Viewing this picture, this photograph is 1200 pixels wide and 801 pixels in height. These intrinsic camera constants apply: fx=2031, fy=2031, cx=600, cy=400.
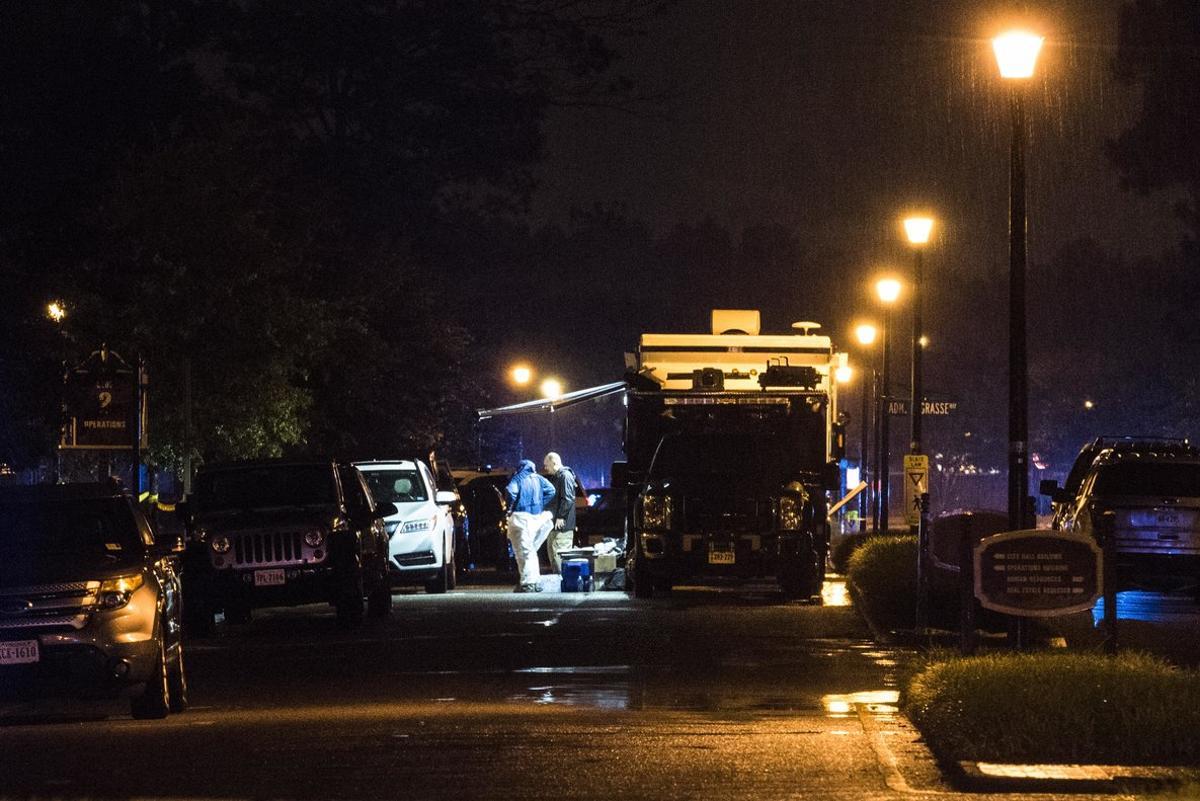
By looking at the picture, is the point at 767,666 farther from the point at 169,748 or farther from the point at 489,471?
the point at 489,471

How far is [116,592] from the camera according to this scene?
13.6 m

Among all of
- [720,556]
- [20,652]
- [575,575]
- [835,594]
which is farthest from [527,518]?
[20,652]

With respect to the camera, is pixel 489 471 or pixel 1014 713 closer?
pixel 1014 713

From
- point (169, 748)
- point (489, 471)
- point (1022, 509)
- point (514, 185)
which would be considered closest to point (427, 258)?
point (514, 185)

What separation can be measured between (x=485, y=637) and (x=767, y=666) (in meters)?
4.07

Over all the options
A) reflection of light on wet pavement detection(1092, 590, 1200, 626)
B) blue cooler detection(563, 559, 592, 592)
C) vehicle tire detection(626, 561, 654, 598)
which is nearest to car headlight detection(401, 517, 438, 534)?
blue cooler detection(563, 559, 592, 592)

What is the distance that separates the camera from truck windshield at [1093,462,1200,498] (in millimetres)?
27234

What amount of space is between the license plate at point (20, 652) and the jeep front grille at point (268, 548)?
29.4ft

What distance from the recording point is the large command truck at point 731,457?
25047mm

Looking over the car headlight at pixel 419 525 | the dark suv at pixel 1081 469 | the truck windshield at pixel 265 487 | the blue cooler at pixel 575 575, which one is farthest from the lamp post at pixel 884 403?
the truck windshield at pixel 265 487

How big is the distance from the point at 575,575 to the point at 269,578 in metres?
7.08

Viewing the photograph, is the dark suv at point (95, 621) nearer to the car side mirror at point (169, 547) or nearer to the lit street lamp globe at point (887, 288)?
the car side mirror at point (169, 547)

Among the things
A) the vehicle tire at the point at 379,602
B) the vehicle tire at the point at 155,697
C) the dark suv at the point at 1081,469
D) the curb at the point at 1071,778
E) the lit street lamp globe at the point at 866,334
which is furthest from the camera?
the lit street lamp globe at the point at 866,334

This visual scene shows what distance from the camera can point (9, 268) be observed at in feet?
108
